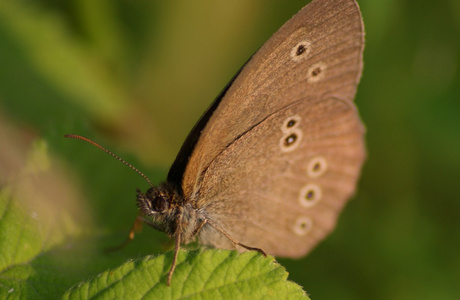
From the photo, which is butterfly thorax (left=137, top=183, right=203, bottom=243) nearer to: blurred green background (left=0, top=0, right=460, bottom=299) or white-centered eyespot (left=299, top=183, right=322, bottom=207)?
blurred green background (left=0, top=0, right=460, bottom=299)

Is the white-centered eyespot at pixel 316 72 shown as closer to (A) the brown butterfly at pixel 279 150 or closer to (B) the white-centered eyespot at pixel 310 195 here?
→ (A) the brown butterfly at pixel 279 150

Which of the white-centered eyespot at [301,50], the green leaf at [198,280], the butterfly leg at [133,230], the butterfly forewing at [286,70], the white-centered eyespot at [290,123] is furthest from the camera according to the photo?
the white-centered eyespot at [290,123]

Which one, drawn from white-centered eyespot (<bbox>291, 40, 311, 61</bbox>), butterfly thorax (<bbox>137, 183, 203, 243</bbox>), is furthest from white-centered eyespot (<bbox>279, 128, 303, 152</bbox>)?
butterfly thorax (<bbox>137, 183, 203, 243</bbox>)

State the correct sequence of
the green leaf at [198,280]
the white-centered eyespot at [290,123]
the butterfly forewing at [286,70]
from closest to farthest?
the green leaf at [198,280] < the butterfly forewing at [286,70] < the white-centered eyespot at [290,123]

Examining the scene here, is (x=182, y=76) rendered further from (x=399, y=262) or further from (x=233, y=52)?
(x=399, y=262)

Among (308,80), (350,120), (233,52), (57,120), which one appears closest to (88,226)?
(57,120)

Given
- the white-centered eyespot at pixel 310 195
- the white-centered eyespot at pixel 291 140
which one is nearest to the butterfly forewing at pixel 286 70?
the white-centered eyespot at pixel 291 140
